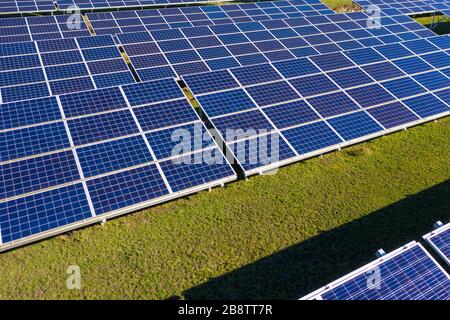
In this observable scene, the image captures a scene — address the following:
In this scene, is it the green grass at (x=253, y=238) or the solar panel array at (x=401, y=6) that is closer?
the green grass at (x=253, y=238)

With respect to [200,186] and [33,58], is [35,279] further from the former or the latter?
[33,58]

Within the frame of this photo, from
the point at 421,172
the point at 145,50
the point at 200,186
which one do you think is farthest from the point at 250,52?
the point at 200,186

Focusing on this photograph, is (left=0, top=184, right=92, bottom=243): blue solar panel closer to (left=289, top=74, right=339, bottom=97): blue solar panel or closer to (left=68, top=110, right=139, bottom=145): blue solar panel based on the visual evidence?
(left=68, top=110, right=139, bottom=145): blue solar panel

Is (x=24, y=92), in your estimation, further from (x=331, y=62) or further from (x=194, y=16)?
(x=194, y=16)

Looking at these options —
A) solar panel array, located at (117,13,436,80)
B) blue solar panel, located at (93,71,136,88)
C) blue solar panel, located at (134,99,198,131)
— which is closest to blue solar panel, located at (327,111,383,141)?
blue solar panel, located at (134,99,198,131)

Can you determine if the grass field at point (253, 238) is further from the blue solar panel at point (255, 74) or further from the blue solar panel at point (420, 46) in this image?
the blue solar panel at point (420, 46)

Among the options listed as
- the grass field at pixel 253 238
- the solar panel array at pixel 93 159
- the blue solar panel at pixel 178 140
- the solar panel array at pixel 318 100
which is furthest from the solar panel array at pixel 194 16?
the grass field at pixel 253 238

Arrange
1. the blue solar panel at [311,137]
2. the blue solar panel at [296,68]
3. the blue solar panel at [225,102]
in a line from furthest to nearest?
the blue solar panel at [296,68] < the blue solar panel at [225,102] < the blue solar panel at [311,137]
